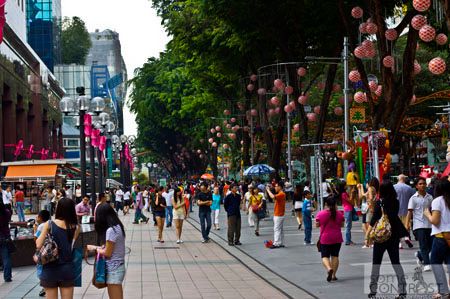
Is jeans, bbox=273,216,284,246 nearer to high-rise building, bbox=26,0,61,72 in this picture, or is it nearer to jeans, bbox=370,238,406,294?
jeans, bbox=370,238,406,294

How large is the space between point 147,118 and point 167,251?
5543cm

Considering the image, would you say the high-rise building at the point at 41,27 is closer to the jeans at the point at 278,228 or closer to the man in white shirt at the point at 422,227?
the jeans at the point at 278,228

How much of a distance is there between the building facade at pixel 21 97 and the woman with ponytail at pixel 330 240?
4341cm

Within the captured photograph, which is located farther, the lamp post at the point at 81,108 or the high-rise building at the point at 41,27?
the high-rise building at the point at 41,27

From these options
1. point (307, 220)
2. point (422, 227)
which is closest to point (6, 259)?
point (422, 227)

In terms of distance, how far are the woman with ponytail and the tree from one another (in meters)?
130

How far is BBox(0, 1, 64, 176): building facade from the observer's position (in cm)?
5870

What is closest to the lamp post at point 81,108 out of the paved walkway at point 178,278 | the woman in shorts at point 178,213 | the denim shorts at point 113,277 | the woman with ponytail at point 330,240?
the paved walkway at point 178,278

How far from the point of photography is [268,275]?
16.5 metres

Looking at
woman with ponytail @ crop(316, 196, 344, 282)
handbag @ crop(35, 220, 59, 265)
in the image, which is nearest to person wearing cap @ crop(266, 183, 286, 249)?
woman with ponytail @ crop(316, 196, 344, 282)

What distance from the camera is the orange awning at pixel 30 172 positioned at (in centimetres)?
4400

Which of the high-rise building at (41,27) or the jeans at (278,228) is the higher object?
the high-rise building at (41,27)

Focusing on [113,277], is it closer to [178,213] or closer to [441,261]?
Answer: [441,261]

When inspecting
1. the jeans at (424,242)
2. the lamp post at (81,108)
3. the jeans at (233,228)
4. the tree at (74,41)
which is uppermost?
the tree at (74,41)
